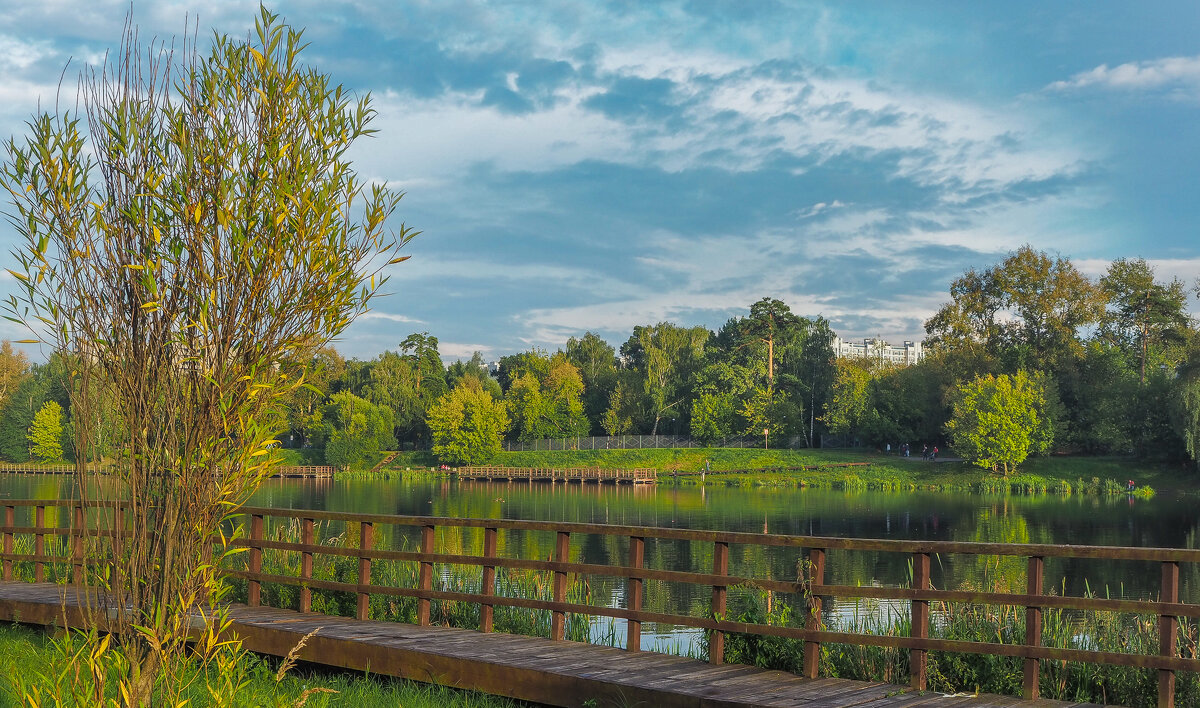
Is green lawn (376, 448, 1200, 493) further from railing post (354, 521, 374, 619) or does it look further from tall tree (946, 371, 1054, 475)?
railing post (354, 521, 374, 619)

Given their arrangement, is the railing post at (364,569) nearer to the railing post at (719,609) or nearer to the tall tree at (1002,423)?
the railing post at (719,609)

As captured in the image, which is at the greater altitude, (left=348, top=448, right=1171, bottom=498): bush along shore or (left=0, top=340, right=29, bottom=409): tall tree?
(left=0, top=340, right=29, bottom=409): tall tree

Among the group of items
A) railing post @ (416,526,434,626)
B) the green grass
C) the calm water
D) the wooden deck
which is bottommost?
the calm water

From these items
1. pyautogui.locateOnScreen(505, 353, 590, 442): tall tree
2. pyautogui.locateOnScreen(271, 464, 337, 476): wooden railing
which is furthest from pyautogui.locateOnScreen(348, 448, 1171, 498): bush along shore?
pyautogui.locateOnScreen(505, 353, 590, 442): tall tree

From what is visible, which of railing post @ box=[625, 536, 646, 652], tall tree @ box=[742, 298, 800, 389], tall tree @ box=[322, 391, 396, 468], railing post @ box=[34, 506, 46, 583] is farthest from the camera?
tall tree @ box=[742, 298, 800, 389]

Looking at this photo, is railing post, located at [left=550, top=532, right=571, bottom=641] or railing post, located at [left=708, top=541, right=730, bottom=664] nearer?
railing post, located at [left=708, top=541, right=730, bottom=664]

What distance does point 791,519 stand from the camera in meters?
44.3

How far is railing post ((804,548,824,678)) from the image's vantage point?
720cm

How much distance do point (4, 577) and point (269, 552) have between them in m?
3.10

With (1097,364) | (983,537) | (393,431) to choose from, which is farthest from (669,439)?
(983,537)

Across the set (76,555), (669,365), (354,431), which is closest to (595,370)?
(669,365)

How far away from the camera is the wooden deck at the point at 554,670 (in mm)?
6477

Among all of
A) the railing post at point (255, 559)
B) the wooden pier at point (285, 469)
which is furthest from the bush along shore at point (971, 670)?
the wooden pier at point (285, 469)

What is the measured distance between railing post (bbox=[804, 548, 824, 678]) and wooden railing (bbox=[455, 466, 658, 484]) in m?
72.5
